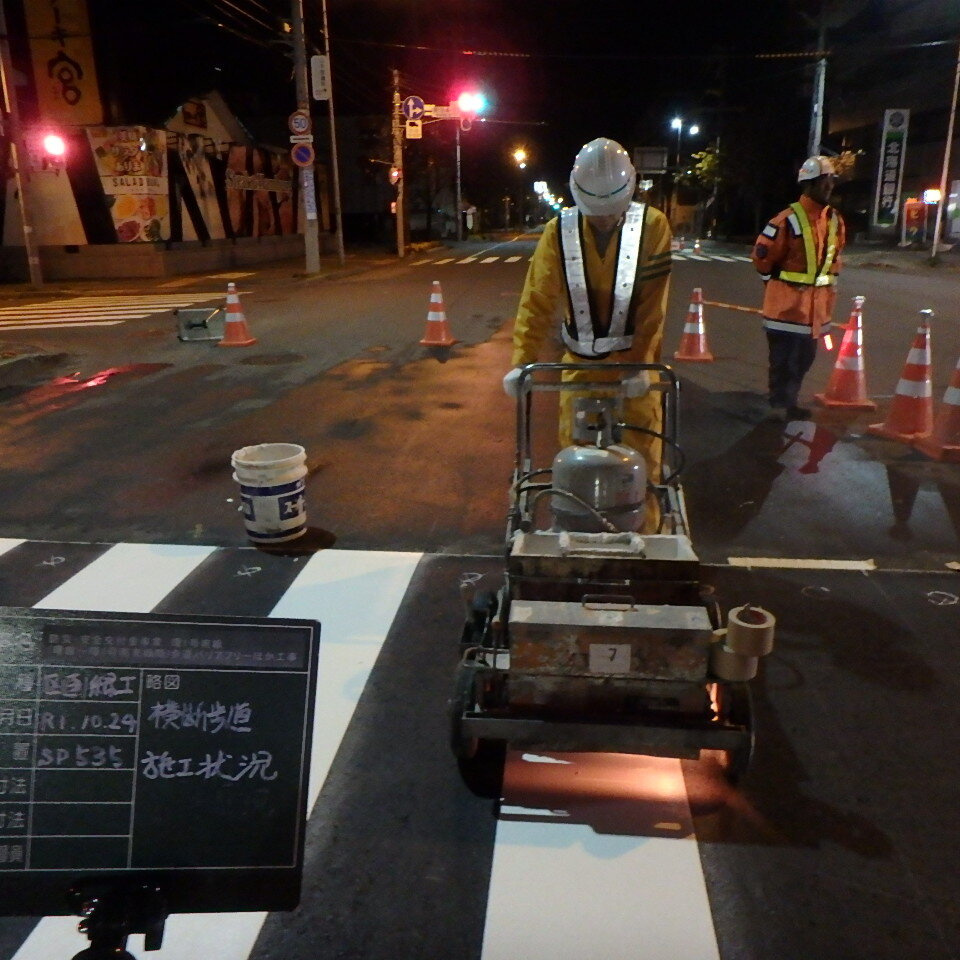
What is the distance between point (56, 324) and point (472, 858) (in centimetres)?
1693

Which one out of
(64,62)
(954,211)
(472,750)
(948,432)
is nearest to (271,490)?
(472,750)

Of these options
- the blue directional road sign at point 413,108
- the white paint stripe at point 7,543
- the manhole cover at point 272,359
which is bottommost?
the white paint stripe at point 7,543

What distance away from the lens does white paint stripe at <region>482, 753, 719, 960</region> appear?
2.48 metres

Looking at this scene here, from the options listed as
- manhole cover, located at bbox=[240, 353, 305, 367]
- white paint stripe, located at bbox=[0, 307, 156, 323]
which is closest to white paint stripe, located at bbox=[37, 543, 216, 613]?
manhole cover, located at bbox=[240, 353, 305, 367]

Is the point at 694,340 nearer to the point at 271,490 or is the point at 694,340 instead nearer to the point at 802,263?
the point at 802,263

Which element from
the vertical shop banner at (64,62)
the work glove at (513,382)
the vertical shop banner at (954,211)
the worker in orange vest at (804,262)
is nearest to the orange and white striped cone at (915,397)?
the worker in orange vest at (804,262)

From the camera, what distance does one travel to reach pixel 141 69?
90.8 feet

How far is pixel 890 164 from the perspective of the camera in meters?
34.6

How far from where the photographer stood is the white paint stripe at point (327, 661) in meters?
2.49

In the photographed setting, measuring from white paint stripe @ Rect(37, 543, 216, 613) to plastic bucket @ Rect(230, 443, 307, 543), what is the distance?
37cm

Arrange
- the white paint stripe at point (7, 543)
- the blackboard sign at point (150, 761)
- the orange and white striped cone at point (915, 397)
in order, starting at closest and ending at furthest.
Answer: the blackboard sign at point (150, 761), the white paint stripe at point (7, 543), the orange and white striped cone at point (915, 397)

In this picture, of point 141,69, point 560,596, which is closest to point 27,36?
point 141,69

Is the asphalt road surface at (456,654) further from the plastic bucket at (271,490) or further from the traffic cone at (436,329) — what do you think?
the traffic cone at (436,329)

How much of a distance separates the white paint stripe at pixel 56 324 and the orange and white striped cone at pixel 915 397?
1432 cm
